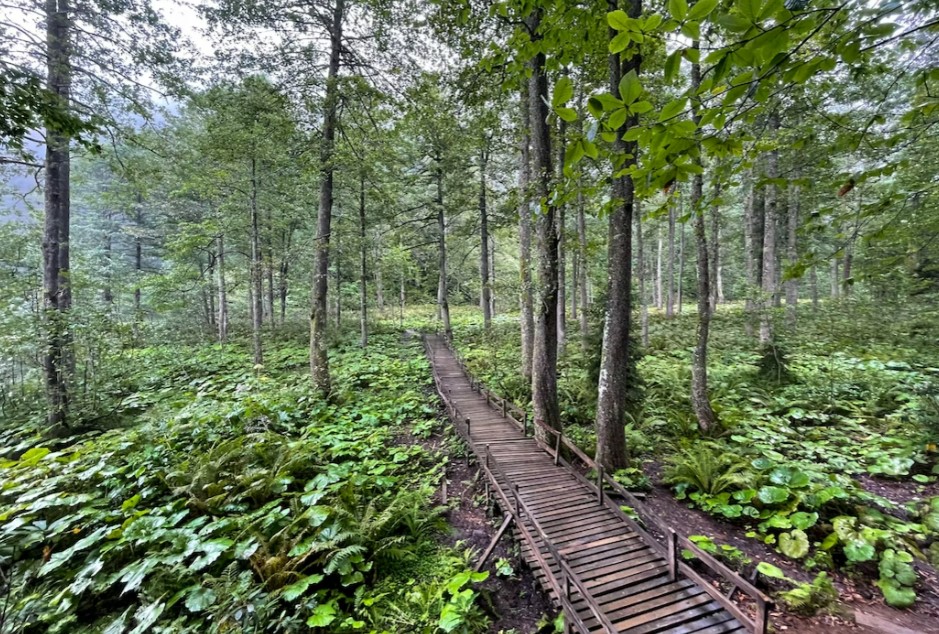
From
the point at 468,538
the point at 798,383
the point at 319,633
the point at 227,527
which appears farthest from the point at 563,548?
the point at 798,383

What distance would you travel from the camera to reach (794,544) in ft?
14.7

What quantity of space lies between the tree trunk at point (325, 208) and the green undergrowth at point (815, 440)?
5175mm

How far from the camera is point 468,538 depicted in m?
5.50

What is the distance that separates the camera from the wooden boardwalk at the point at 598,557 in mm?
3596

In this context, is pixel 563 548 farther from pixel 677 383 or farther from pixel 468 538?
pixel 677 383

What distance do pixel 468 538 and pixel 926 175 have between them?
1066 cm

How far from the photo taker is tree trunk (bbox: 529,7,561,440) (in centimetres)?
667

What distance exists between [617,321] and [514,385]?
570cm

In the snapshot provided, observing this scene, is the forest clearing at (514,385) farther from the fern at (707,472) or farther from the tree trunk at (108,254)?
the tree trunk at (108,254)

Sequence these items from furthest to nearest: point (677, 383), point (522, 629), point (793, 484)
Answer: point (677, 383), point (793, 484), point (522, 629)

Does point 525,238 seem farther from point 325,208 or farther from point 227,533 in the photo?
point 227,533

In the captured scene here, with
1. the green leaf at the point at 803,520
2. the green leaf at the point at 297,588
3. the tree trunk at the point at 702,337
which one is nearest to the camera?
the green leaf at the point at 297,588

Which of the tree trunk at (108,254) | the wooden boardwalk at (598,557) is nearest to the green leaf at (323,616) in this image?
the wooden boardwalk at (598,557)

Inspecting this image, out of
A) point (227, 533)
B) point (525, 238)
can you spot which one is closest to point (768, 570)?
point (227, 533)
